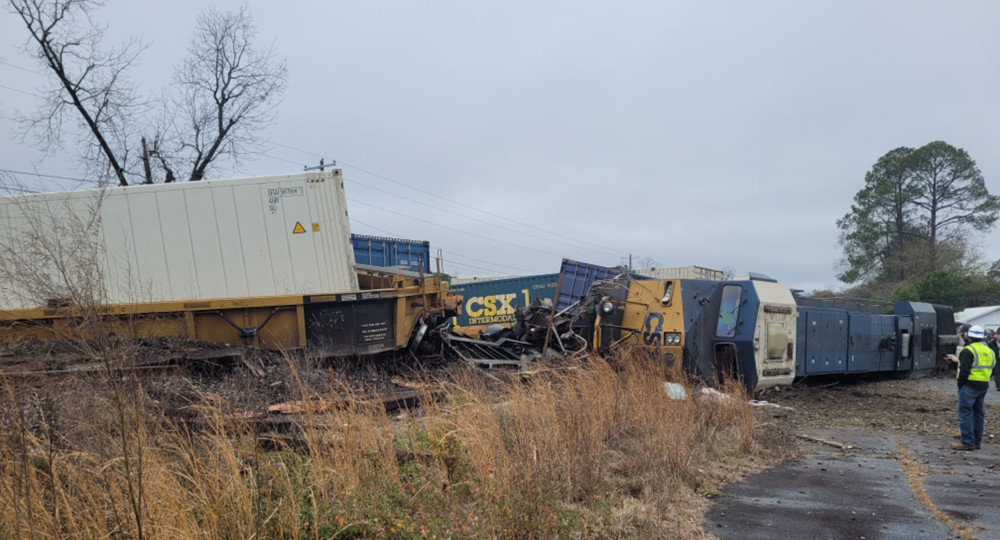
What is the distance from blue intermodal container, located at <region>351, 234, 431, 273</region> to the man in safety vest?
1322 cm

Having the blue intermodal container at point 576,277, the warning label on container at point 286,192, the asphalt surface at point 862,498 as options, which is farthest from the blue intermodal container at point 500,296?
the asphalt surface at point 862,498

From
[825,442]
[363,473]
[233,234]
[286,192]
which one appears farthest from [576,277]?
[363,473]

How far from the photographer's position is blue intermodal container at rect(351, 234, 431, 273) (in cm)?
2023

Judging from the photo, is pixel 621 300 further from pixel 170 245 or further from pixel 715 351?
pixel 170 245

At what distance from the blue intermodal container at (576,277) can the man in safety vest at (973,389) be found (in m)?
9.93

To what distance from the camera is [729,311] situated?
10.6 metres

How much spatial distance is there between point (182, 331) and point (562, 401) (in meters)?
6.86

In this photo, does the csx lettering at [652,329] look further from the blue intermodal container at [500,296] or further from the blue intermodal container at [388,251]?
the blue intermodal container at [500,296]

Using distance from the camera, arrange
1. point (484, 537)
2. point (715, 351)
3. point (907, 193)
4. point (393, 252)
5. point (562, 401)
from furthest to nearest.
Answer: point (907, 193), point (393, 252), point (715, 351), point (562, 401), point (484, 537)

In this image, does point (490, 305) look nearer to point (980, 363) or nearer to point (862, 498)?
point (980, 363)

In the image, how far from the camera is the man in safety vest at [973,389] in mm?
8141

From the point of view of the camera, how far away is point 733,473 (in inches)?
258

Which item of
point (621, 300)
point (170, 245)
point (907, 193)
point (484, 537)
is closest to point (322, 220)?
point (170, 245)

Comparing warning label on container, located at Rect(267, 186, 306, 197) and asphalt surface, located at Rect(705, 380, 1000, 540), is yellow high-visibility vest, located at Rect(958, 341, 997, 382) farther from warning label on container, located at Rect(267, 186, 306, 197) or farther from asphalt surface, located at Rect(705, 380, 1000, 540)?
warning label on container, located at Rect(267, 186, 306, 197)
